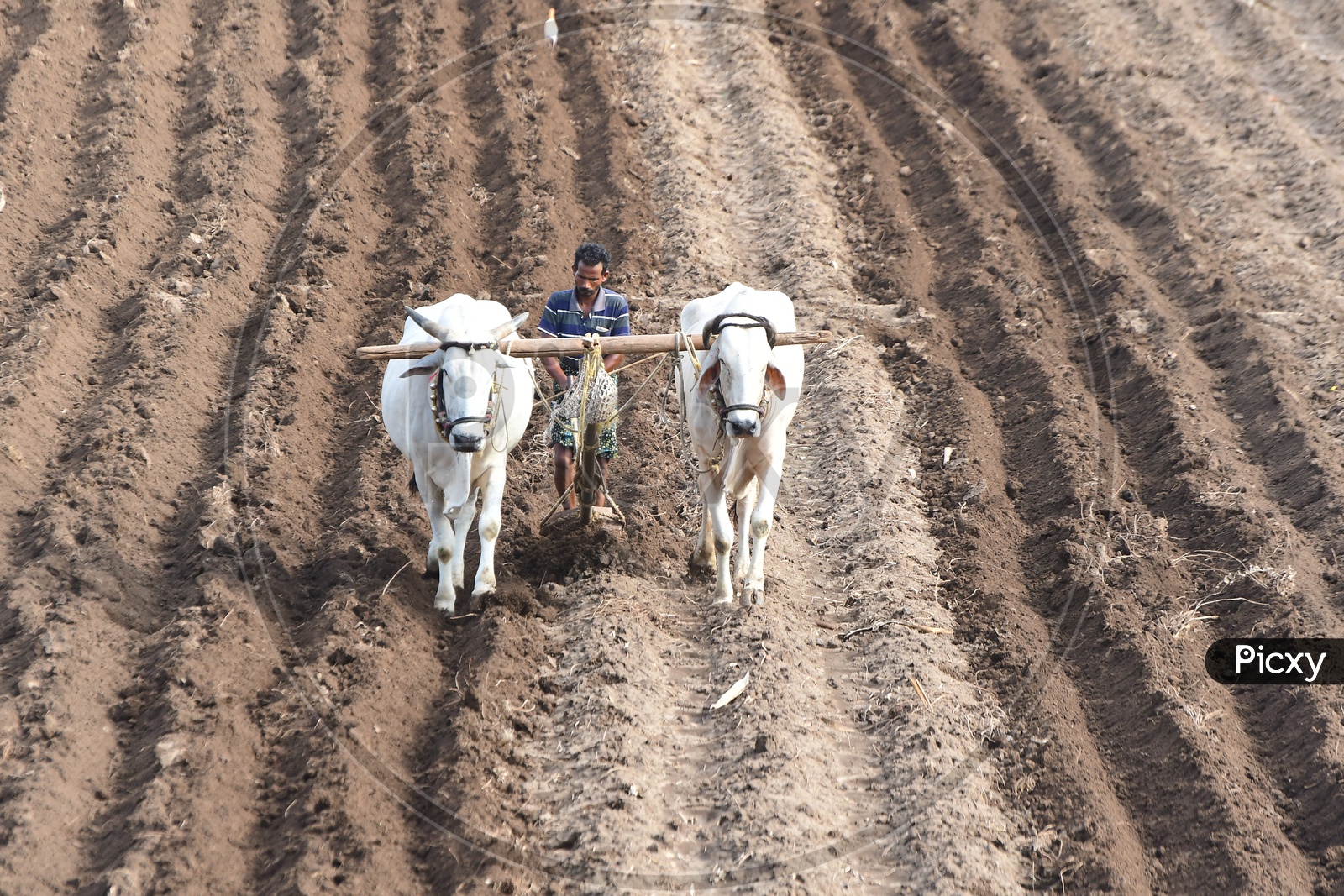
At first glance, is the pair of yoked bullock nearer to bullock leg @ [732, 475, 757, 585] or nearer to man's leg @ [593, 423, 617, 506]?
bullock leg @ [732, 475, 757, 585]

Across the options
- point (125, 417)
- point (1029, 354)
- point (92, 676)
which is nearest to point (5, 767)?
point (92, 676)

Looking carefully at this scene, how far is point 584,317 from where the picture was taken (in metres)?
7.93

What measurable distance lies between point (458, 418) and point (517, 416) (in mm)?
1113

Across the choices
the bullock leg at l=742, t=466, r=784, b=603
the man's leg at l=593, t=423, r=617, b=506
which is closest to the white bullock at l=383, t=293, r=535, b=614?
the man's leg at l=593, t=423, r=617, b=506

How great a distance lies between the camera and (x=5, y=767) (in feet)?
18.5

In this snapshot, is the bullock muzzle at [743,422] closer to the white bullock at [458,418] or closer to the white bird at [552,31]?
the white bullock at [458,418]

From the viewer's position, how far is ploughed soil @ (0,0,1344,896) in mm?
5828

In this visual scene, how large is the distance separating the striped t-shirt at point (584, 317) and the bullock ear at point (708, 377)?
3.03 feet

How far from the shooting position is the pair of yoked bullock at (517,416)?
675 centimetres

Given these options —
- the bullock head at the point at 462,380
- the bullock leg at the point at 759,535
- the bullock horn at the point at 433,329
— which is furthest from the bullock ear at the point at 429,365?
the bullock leg at the point at 759,535

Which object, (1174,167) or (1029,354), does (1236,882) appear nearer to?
(1029,354)

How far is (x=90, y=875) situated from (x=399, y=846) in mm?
1303

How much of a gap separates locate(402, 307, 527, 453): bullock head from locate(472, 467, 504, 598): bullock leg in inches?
24.6

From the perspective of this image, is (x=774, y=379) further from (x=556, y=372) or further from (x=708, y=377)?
(x=556, y=372)
